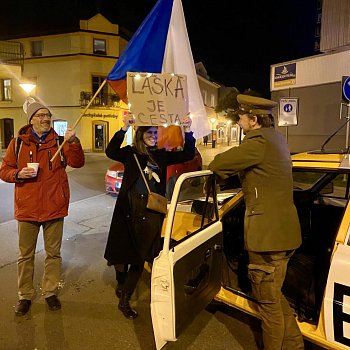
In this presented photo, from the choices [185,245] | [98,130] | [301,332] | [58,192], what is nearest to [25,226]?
[58,192]

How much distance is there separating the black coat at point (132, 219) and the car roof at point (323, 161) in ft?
3.90

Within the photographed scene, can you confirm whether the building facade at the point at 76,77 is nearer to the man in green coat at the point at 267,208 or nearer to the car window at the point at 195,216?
the car window at the point at 195,216

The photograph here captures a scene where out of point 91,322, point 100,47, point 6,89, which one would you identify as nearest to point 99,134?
point 100,47

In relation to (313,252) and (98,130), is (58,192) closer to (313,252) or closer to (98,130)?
(313,252)

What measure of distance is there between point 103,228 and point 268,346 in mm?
4390

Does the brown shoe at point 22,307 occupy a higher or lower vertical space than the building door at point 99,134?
lower

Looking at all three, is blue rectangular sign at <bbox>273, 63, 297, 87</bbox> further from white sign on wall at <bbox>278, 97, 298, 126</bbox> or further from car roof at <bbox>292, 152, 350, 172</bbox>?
car roof at <bbox>292, 152, 350, 172</bbox>

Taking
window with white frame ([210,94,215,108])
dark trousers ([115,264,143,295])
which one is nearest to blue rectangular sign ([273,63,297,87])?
dark trousers ([115,264,143,295])

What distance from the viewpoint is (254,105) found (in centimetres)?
250

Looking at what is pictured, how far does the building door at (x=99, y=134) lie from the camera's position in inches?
1120

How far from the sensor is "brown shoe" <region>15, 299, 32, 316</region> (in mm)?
3422

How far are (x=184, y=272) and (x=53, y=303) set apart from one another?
1.91m

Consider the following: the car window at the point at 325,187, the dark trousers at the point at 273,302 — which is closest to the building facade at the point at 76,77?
the car window at the point at 325,187

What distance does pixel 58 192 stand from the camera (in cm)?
349
